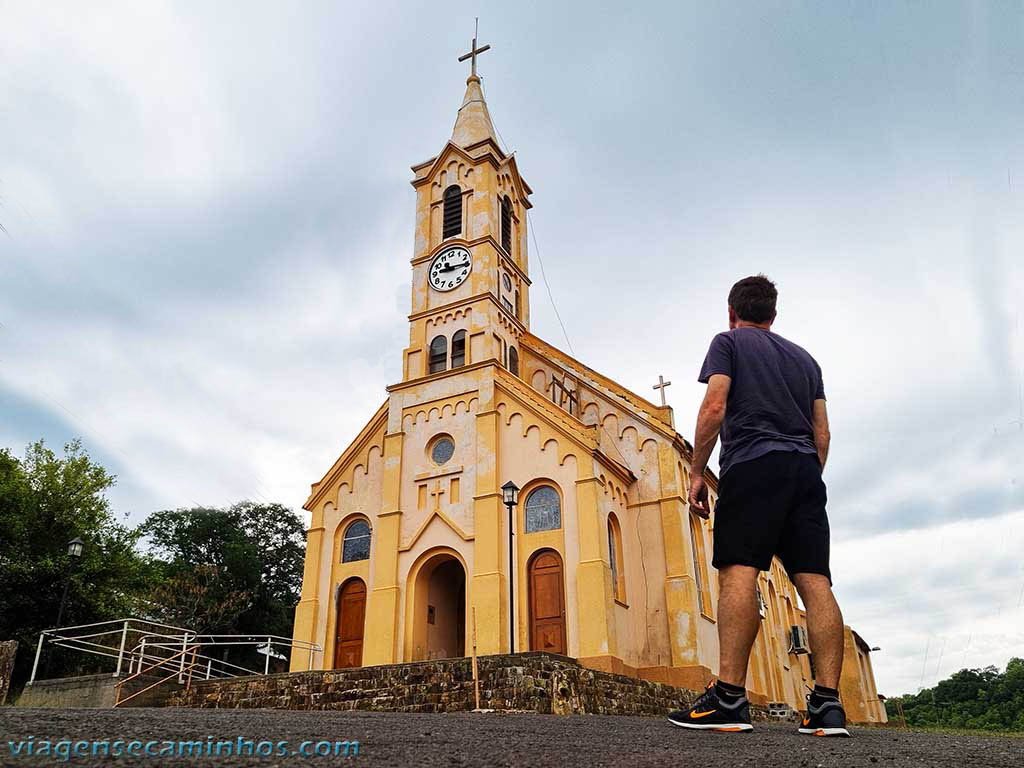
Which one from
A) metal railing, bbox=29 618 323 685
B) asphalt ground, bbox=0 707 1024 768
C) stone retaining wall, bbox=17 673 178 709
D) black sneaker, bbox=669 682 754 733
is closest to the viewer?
asphalt ground, bbox=0 707 1024 768

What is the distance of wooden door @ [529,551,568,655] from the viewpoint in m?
19.8

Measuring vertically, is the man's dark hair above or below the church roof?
below

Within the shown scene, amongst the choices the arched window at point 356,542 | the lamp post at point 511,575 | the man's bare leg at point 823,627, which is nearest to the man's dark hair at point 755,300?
the man's bare leg at point 823,627

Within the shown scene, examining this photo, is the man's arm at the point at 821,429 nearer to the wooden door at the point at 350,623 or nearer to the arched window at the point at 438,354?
the wooden door at the point at 350,623

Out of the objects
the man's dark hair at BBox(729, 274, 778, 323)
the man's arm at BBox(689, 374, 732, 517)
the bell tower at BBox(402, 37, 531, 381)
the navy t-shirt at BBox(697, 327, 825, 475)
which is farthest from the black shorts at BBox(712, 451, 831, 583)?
the bell tower at BBox(402, 37, 531, 381)

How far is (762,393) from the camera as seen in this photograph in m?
4.91

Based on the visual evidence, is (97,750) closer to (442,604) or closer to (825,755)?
(825,755)

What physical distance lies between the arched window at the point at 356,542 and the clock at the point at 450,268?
8.67 metres

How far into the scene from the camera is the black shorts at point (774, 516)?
14.6 ft

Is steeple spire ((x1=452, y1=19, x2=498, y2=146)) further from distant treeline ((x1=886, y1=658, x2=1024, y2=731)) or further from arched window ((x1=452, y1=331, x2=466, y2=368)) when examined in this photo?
distant treeline ((x1=886, y1=658, x2=1024, y2=731))

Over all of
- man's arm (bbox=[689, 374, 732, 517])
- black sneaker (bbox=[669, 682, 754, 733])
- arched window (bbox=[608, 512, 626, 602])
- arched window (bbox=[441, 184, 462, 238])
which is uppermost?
arched window (bbox=[441, 184, 462, 238])

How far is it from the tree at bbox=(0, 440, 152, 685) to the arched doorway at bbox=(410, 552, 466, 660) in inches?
481

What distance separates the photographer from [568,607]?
19844mm

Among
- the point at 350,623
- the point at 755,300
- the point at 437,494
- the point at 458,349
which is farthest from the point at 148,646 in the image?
the point at 755,300
